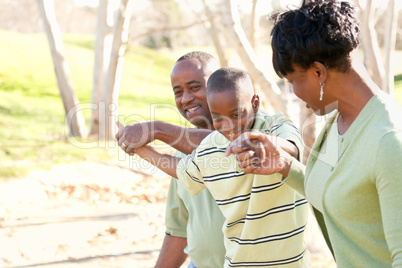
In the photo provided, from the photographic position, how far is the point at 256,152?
1.84 meters

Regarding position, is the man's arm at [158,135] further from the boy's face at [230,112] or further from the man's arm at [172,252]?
the man's arm at [172,252]

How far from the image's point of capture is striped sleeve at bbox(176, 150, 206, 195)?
7.28 ft

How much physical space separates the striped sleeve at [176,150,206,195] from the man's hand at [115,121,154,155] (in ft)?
0.89

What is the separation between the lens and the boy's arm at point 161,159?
93.2 inches

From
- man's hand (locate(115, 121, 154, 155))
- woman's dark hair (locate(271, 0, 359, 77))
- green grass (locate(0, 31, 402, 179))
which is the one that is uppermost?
woman's dark hair (locate(271, 0, 359, 77))

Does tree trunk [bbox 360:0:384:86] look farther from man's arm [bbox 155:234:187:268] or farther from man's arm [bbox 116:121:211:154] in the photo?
man's arm [bbox 116:121:211:154]

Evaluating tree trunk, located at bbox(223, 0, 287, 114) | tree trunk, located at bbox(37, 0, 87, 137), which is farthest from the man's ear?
tree trunk, located at bbox(37, 0, 87, 137)

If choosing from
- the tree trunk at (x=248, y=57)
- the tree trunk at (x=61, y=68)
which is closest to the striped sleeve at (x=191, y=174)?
the tree trunk at (x=248, y=57)

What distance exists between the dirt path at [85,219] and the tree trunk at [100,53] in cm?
210

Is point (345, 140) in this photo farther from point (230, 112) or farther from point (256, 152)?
point (230, 112)

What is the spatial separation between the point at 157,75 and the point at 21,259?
846 inches

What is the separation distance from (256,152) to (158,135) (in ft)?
2.58

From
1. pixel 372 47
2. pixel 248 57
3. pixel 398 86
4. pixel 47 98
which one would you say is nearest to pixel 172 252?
pixel 248 57

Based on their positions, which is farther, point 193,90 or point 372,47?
point 372,47
